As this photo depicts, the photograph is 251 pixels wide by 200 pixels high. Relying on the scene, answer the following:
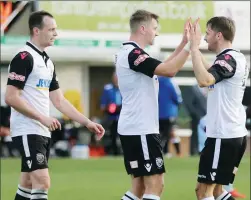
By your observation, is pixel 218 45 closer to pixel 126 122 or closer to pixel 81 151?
pixel 126 122

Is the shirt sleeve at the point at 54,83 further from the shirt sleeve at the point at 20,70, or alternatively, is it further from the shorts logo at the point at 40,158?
the shorts logo at the point at 40,158

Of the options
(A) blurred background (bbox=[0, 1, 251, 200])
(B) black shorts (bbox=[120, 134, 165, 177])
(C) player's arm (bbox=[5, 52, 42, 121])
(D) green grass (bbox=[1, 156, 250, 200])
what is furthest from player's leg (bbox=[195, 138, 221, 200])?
(A) blurred background (bbox=[0, 1, 251, 200])

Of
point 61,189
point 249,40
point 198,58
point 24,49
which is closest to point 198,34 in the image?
point 198,58

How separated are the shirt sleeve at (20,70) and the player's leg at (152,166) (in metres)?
1.35

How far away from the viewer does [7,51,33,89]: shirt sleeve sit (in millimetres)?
8961

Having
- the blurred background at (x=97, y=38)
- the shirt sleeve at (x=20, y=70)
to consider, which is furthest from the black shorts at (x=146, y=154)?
the blurred background at (x=97, y=38)

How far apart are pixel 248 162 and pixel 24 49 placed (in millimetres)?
11963

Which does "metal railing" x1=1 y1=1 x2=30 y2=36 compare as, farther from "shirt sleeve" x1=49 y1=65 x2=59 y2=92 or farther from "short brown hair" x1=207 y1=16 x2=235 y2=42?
"short brown hair" x1=207 y1=16 x2=235 y2=42

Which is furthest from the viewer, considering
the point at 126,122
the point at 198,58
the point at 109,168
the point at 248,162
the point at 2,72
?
the point at 2,72

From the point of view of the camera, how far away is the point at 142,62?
8703mm

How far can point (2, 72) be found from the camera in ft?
84.7

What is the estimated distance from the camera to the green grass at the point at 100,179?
1341 centimetres

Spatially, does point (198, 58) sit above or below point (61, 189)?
above

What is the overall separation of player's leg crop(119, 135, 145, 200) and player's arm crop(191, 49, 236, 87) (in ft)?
3.32
